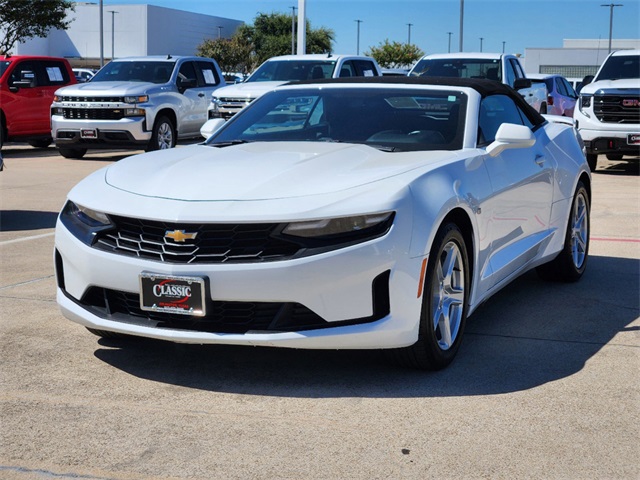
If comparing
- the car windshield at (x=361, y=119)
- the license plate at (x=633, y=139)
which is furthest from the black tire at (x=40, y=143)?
the car windshield at (x=361, y=119)

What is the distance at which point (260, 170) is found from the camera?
16.3ft

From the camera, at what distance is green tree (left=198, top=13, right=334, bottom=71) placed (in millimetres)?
90250

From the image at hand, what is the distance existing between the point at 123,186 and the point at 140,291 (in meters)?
0.64

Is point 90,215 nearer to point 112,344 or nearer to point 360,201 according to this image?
point 112,344

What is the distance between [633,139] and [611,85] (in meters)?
1.12

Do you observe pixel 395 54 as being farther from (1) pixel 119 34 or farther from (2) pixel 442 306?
(2) pixel 442 306

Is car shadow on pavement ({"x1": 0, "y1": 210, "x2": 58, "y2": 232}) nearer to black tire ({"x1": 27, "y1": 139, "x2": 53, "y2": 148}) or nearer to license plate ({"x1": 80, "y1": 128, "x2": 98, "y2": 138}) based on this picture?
license plate ({"x1": 80, "y1": 128, "x2": 98, "y2": 138})

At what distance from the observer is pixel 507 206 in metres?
5.77

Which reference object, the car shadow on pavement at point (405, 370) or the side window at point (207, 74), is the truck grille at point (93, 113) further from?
the car shadow on pavement at point (405, 370)

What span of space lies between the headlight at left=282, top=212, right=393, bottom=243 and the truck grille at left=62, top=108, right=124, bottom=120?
13474mm

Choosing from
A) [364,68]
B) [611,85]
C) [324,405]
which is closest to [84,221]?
[324,405]

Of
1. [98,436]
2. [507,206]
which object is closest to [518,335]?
[507,206]

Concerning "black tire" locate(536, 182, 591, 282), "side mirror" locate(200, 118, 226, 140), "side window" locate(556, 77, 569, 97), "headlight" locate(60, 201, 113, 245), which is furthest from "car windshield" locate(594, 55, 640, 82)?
"headlight" locate(60, 201, 113, 245)

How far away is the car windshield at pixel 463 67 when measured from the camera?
18506mm
